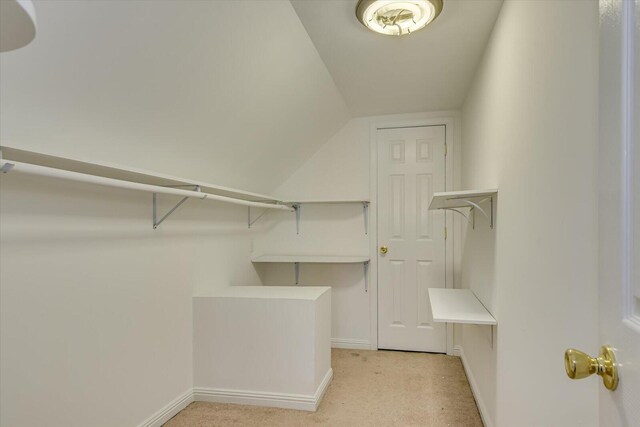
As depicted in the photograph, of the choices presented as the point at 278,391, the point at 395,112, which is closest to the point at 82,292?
the point at 278,391

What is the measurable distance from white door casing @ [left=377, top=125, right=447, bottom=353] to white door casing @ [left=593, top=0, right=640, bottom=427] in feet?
8.70

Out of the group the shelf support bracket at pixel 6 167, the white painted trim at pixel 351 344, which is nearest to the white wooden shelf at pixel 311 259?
the white painted trim at pixel 351 344

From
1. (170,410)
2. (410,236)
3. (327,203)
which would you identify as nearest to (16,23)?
(170,410)

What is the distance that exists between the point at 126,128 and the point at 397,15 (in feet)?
4.42

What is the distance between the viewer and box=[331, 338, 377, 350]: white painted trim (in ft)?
10.9

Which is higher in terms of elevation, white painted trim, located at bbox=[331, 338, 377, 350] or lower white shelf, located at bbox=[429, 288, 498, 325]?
lower white shelf, located at bbox=[429, 288, 498, 325]

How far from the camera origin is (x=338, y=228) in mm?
3414

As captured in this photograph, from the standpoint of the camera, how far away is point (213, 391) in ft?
7.54

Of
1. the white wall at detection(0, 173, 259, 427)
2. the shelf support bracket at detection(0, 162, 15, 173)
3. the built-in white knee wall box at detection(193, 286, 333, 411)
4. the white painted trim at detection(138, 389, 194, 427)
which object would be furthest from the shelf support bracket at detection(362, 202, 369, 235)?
the shelf support bracket at detection(0, 162, 15, 173)

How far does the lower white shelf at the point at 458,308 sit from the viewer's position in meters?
1.78

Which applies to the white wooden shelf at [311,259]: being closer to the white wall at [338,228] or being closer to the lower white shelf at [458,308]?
the white wall at [338,228]

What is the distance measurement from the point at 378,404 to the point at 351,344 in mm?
1054

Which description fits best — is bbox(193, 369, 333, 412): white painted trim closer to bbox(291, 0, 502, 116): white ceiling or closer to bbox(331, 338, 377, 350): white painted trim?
bbox(331, 338, 377, 350): white painted trim

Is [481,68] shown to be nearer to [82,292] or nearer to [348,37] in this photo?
[348,37]
